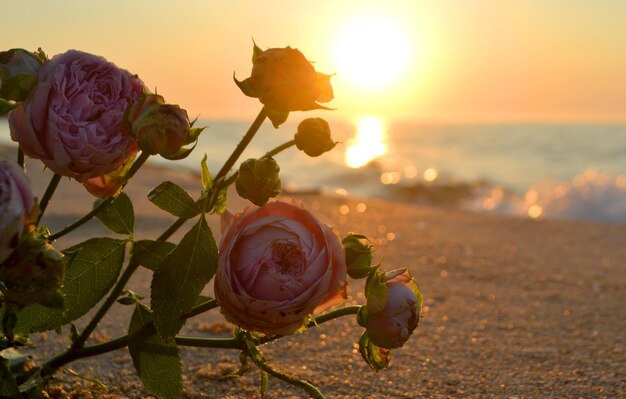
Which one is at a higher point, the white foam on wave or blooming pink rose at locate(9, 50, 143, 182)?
the white foam on wave

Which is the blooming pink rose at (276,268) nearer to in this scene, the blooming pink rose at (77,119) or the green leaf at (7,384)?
the blooming pink rose at (77,119)

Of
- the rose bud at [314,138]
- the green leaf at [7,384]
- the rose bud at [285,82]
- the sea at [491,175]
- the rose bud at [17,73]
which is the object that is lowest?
the green leaf at [7,384]

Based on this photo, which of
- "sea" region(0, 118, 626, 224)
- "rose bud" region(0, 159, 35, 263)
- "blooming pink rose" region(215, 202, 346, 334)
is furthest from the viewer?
"sea" region(0, 118, 626, 224)

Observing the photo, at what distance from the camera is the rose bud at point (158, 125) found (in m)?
0.90

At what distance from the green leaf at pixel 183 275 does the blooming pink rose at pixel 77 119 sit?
14cm

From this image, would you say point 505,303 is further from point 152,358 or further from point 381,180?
point 381,180

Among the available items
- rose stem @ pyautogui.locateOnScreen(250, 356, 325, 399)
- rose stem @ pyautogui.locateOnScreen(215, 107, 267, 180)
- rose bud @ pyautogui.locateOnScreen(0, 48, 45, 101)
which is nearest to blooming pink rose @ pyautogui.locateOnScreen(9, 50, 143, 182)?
rose bud @ pyautogui.locateOnScreen(0, 48, 45, 101)

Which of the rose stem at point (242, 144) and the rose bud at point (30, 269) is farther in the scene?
the rose stem at point (242, 144)

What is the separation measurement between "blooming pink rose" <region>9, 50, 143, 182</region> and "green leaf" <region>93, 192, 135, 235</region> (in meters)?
0.17

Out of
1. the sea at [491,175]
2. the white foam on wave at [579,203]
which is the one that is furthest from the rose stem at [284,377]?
the white foam on wave at [579,203]

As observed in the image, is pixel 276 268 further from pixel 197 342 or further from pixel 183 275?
pixel 197 342

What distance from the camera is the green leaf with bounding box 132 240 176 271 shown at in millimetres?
1063

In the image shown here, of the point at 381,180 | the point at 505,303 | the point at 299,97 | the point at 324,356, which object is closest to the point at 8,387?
the point at 299,97

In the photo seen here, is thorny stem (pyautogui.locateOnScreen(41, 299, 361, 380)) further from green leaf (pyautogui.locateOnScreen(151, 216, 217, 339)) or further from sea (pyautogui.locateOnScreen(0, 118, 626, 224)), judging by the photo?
sea (pyautogui.locateOnScreen(0, 118, 626, 224))
